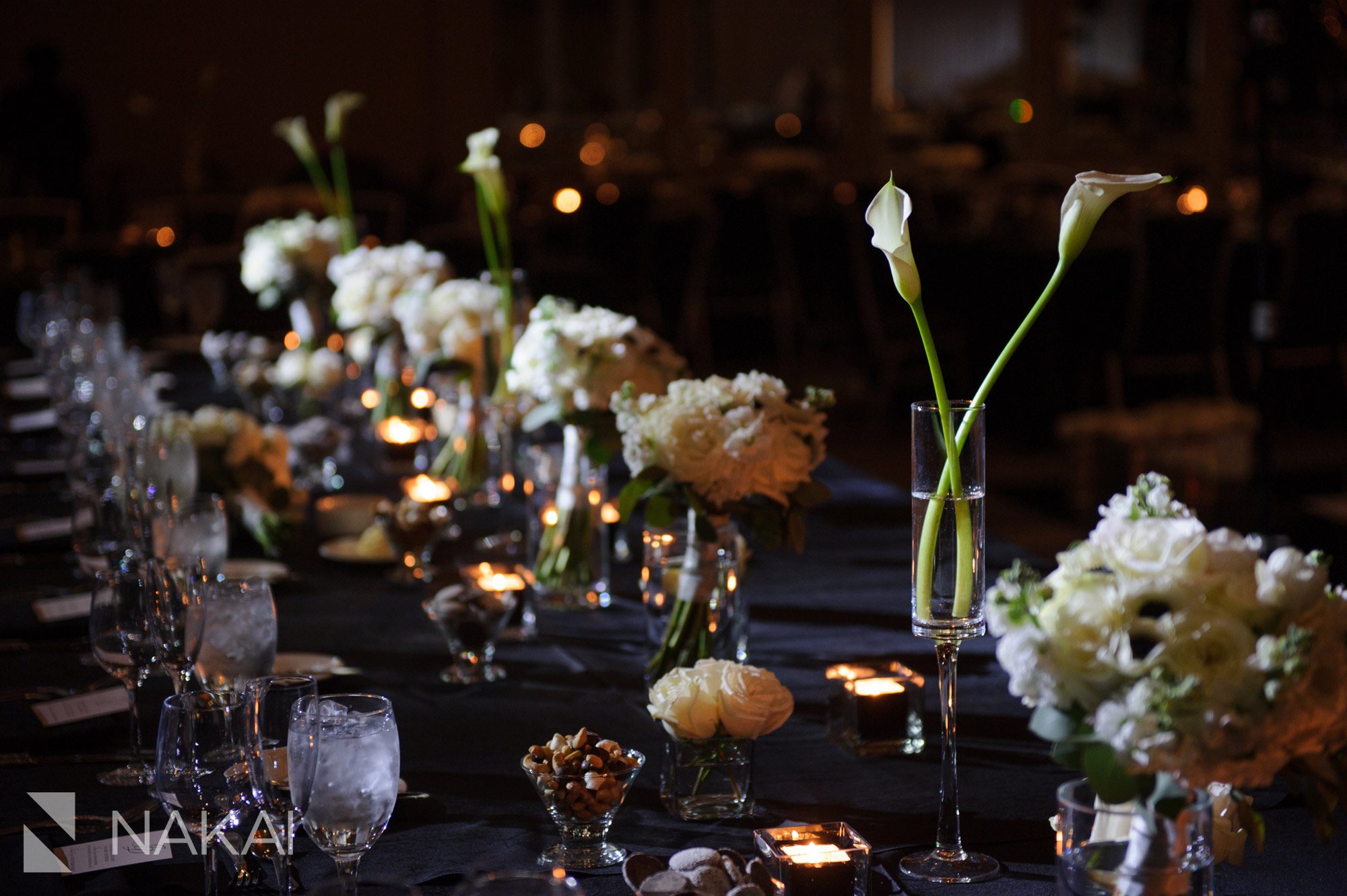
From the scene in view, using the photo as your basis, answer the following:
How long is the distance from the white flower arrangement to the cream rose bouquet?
4.02 feet

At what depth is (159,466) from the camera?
2227mm

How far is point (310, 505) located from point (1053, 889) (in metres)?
1.90

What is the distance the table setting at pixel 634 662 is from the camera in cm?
93

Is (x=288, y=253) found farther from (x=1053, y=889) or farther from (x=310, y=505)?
(x=1053, y=889)

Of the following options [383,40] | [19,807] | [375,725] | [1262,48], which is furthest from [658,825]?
[383,40]

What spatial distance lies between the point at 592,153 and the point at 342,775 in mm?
11992

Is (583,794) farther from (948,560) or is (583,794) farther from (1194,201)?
(1194,201)

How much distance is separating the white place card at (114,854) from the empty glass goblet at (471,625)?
0.53 metres

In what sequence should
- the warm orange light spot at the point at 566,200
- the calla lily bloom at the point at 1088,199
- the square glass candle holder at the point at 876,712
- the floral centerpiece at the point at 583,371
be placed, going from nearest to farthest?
the calla lily bloom at the point at 1088,199 < the square glass candle holder at the point at 876,712 < the floral centerpiece at the point at 583,371 < the warm orange light spot at the point at 566,200

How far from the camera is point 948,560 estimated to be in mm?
1298

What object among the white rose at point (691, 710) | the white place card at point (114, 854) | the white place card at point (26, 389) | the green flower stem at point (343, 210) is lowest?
the white place card at point (114, 854)

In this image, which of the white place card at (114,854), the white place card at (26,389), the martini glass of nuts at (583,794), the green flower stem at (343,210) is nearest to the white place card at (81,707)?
the white place card at (114,854)

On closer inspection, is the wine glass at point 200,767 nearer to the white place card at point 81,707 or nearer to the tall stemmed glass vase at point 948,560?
the white place card at point 81,707

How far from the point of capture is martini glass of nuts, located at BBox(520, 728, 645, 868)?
4.29 ft
